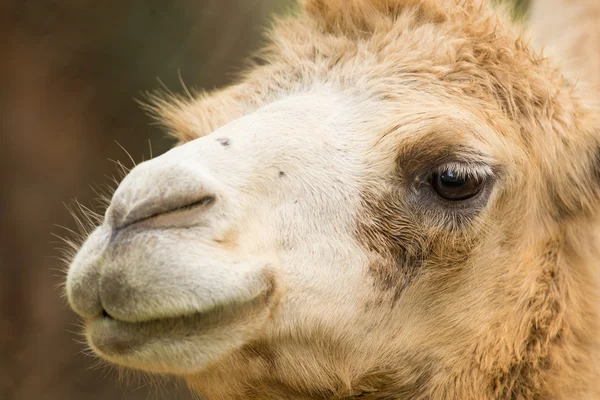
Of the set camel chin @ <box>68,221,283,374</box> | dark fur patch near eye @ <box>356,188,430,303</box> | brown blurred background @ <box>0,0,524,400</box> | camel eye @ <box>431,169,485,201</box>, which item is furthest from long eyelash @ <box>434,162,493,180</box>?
brown blurred background @ <box>0,0,524,400</box>

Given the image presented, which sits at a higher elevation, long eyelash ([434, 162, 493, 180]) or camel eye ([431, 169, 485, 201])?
long eyelash ([434, 162, 493, 180])

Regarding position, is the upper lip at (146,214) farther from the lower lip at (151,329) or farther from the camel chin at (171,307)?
the lower lip at (151,329)

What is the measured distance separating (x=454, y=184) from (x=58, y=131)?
111 inches

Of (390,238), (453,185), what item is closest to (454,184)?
(453,185)

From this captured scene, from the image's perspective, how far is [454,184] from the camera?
94.1 inches

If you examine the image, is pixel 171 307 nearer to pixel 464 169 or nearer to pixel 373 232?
pixel 373 232

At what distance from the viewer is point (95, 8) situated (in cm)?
454

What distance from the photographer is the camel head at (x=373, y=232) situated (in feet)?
6.75

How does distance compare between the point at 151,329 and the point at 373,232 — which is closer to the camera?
the point at 151,329

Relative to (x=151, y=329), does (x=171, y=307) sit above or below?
above

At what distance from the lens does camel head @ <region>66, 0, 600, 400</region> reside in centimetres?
206

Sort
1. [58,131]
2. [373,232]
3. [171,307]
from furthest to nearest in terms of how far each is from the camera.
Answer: [58,131]
[373,232]
[171,307]

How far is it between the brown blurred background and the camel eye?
2.33 metres

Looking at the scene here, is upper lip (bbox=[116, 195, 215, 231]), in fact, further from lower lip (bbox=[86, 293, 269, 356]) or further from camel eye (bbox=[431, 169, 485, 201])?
camel eye (bbox=[431, 169, 485, 201])
